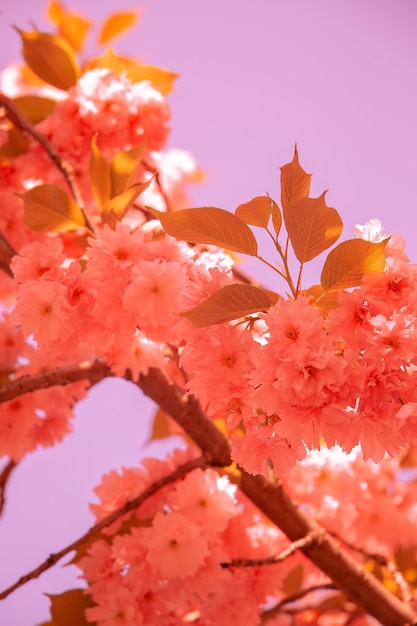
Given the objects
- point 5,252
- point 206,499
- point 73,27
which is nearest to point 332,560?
point 206,499

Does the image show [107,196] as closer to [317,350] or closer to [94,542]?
[317,350]

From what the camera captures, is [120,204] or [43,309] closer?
[43,309]

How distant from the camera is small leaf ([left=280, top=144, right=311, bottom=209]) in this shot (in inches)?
35.4

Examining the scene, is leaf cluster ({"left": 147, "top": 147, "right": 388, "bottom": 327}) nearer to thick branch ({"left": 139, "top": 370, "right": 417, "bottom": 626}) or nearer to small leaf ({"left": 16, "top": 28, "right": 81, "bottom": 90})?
thick branch ({"left": 139, "top": 370, "right": 417, "bottom": 626})

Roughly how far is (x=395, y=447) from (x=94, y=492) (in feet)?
3.19

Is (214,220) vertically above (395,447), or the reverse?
(214,220)

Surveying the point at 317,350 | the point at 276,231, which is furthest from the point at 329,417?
the point at 276,231

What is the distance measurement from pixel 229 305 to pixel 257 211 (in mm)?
155

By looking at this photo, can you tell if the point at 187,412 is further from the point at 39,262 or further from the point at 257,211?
the point at 257,211

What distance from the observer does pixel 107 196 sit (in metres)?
1.32

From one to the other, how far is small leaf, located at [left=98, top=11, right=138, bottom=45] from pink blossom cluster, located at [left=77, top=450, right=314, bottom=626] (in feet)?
5.11

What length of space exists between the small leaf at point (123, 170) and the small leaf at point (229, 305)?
0.54m

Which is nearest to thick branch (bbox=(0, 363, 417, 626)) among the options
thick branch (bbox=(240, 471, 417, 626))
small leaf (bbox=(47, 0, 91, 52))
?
thick branch (bbox=(240, 471, 417, 626))

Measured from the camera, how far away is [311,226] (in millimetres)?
880
